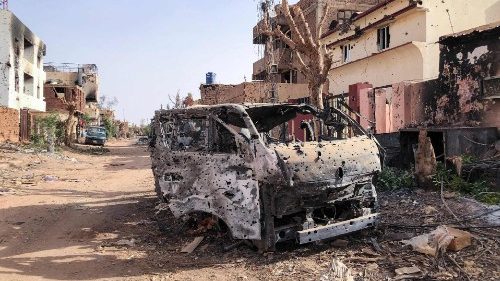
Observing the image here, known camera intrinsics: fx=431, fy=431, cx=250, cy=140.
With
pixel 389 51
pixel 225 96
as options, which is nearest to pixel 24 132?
pixel 225 96

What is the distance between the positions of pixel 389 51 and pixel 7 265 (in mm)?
19137

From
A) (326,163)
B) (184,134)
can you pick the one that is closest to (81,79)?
(184,134)

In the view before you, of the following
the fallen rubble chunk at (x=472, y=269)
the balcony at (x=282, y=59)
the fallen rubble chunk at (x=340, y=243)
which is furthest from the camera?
the balcony at (x=282, y=59)

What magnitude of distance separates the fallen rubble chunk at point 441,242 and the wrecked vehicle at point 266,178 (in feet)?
2.24

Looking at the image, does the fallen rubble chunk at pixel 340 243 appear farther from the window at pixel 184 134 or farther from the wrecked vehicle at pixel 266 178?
the window at pixel 184 134

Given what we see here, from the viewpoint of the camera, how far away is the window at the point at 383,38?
21.6 meters

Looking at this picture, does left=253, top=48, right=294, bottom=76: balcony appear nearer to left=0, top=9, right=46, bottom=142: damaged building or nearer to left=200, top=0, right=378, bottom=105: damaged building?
left=200, top=0, right=378, bottom=105: damaged building

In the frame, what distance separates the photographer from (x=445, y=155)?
9.72 metres

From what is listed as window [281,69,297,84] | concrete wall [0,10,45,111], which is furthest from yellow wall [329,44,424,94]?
concrete wall [0,10,45,111]

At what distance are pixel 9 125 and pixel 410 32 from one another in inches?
860

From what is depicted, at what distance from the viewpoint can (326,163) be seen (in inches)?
206

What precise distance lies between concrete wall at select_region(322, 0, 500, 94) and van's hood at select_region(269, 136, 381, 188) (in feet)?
48.8

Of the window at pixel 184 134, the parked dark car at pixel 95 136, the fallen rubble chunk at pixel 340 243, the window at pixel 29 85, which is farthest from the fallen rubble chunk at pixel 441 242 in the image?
the parked dark car at pixel 95 136

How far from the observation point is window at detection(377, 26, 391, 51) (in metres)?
21.6
